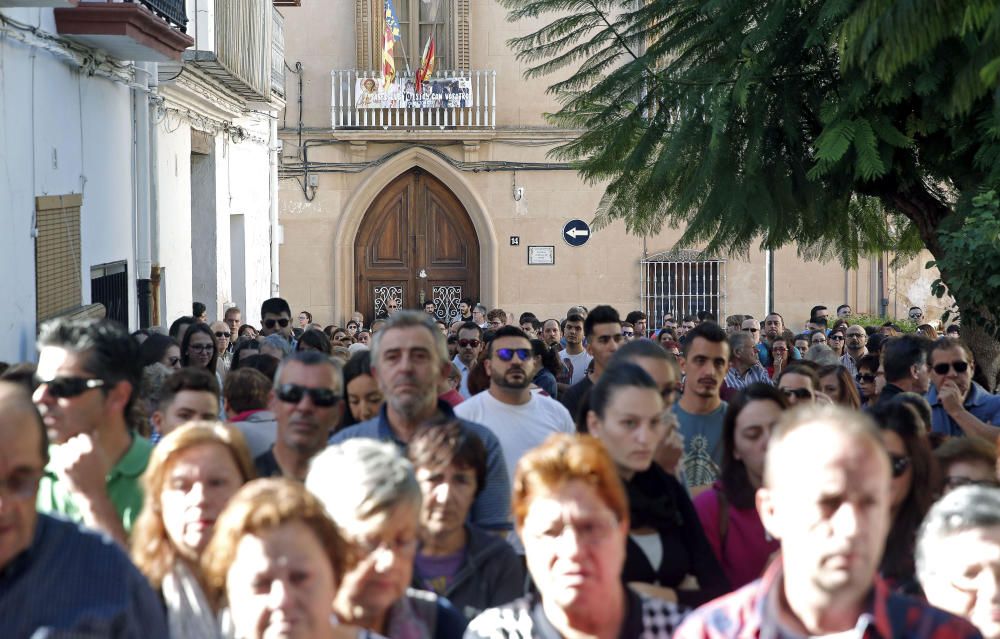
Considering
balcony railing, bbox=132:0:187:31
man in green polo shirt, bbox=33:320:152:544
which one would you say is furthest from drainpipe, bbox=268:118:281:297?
man in green polo shirt, bbox=33:320:152:544

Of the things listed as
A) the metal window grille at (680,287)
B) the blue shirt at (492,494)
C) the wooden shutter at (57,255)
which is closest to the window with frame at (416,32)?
the metal window grille at (680,287)

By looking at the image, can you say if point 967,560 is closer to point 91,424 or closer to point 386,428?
point 386,428

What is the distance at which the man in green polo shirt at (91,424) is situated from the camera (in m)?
4.16

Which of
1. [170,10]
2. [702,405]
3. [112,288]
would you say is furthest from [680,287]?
[702,405]

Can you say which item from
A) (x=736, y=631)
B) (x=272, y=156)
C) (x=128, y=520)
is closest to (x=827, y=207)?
(x=128, y=520)

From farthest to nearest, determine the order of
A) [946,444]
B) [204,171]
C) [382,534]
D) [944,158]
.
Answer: [204,171], [944,158], [946,444], [382,534]

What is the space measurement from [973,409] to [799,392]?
1478 mm

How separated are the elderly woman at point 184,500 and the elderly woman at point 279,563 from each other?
45cm

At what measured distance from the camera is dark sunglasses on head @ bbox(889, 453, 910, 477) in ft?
14.8

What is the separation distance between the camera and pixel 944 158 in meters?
8.19

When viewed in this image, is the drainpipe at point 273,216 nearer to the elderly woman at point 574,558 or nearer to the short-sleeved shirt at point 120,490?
the short-sleeved shirt at point 120,490

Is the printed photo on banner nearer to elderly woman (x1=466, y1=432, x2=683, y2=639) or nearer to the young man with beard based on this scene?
the young man with beard

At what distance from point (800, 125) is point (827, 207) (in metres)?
0.62

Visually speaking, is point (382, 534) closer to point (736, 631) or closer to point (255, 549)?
point (255, 549)
